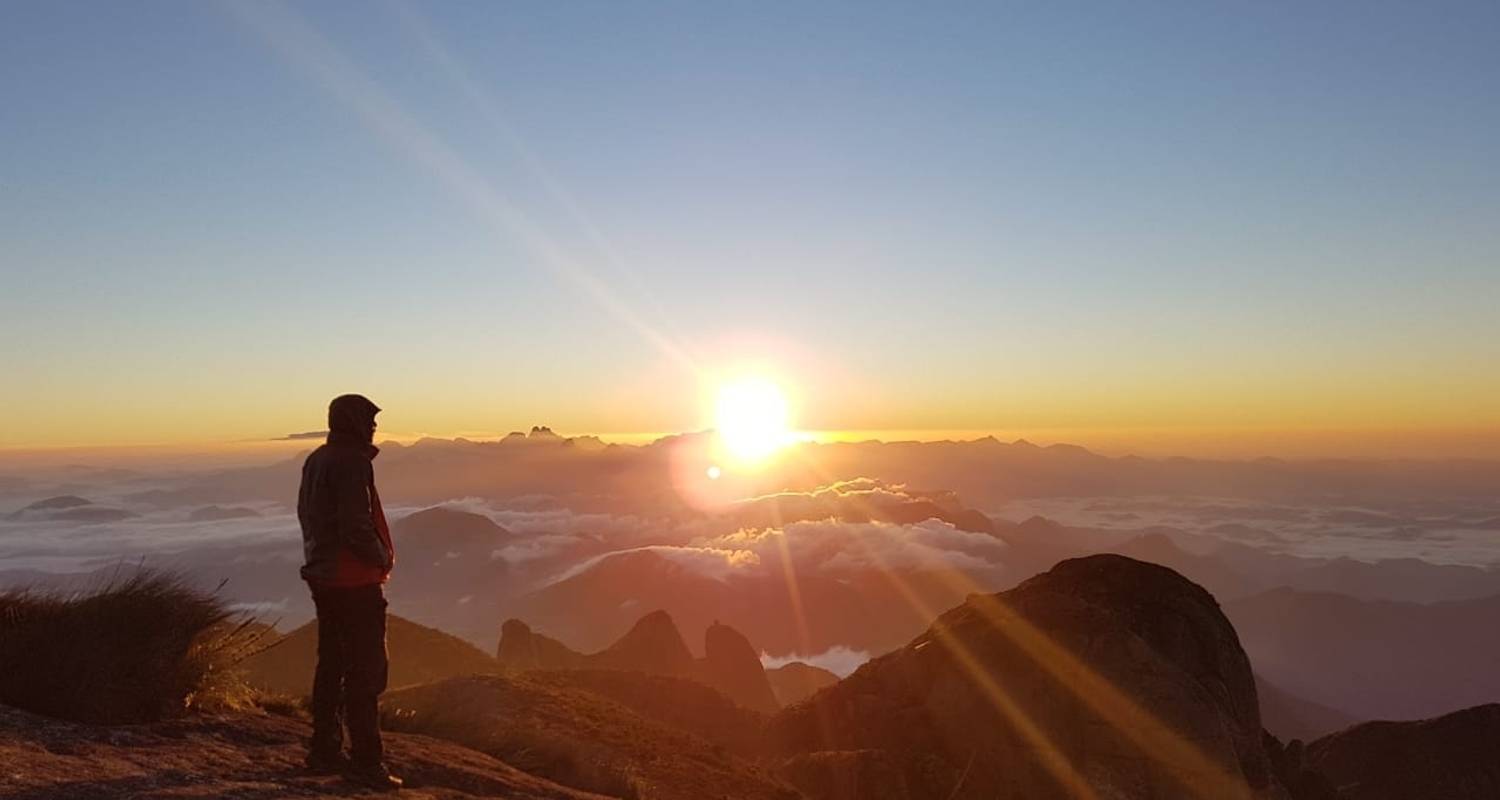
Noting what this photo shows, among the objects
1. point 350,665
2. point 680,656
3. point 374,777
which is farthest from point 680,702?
point 680,656

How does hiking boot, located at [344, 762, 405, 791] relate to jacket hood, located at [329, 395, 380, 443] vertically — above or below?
below

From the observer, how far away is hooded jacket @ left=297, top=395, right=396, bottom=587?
7938 millimetres

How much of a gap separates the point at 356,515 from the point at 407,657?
63.5 m

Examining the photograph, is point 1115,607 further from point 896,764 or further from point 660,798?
point 660,798

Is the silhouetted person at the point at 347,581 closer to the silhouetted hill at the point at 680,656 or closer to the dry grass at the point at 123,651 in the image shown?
the dry grass at the point at 123,651

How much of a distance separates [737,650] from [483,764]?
443 feet

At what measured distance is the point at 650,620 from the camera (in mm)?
136250

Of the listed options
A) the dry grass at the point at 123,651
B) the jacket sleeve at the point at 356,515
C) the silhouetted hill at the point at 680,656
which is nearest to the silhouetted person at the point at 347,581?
the jacket sleeve at the point at 356,515

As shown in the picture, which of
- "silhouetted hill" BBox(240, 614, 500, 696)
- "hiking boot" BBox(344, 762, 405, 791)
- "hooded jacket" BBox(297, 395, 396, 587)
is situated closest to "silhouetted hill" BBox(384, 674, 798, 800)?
"hiking boot" BBox(344, 762, 405, 791)

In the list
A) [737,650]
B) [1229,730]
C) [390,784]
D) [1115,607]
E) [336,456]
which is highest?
[336,456]

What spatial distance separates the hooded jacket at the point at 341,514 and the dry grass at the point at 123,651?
7.35 feet

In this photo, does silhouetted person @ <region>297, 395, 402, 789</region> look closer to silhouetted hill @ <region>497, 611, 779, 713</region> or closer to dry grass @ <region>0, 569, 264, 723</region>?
dry grass @ <region>0, 569, 264, 723</region>

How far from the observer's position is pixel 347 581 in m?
7.98

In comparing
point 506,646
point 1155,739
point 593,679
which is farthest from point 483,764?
point 506,646
